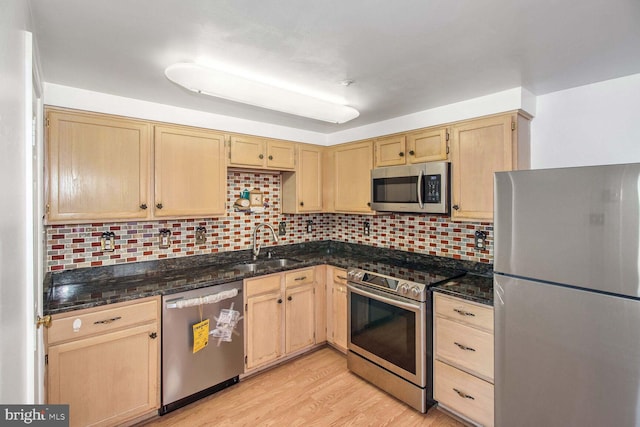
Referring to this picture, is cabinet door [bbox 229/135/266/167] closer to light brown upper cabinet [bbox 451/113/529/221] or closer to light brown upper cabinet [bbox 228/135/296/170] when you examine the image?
light brown upper cabinet [bbox 228/135/296/170]

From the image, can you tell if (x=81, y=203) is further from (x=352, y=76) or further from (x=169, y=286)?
(x=352, y=76)

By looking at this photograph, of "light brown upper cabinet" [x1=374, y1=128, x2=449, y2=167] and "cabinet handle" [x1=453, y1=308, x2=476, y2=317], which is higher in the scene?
"light brown upper cabinet" [x1=374, y1=128, x2=449, y2=167]

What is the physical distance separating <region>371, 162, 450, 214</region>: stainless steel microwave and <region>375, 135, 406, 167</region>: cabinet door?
9 cm

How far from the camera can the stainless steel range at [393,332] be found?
2189 millimetres

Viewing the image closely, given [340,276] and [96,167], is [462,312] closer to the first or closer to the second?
[340,276]

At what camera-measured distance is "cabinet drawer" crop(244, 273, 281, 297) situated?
8.35 feet

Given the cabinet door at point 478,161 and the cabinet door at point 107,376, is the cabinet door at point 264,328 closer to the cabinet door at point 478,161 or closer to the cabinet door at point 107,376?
the cabinet door at point 107,376

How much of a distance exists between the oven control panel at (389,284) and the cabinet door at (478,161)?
635 mm

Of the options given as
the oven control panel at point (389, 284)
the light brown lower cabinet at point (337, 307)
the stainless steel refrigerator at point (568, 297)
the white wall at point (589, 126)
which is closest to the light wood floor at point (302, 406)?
the light brown lower cabinet at point (337, 307)

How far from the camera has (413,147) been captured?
264 cm

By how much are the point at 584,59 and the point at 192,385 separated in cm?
318

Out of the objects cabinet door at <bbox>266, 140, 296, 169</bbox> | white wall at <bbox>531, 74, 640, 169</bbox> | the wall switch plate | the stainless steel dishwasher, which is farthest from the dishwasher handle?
white wall at <bbox>531, 74, 640, 169</bbox>

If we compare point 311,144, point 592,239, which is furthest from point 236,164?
point 592,239

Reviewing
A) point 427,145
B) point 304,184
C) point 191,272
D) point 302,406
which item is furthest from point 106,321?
point 427,145
